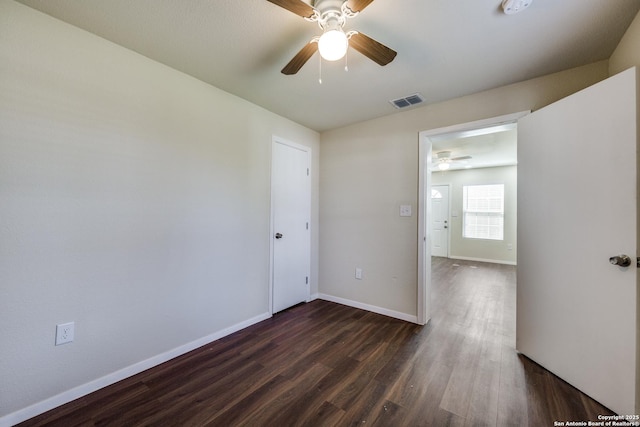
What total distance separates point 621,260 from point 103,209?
3.35 meters

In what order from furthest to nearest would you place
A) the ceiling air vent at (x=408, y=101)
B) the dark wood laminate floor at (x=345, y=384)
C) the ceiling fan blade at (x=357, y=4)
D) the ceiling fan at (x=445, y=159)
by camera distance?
the ceiling fan at (x=445, y=159) < the ceiling air vent at (x=408, y=101) < the dark wood laminate floor at (x=345, y=384) < the ceiling fan blade at (x=357, y=4)

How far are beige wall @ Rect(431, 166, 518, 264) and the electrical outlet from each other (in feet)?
24.6

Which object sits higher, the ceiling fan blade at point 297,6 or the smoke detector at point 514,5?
the smoke detector at point 514,5

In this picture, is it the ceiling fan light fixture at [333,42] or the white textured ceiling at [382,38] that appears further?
the white textured ceiling at [382,38]

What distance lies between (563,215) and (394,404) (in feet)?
5.94

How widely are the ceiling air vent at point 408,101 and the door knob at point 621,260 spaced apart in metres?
1.97

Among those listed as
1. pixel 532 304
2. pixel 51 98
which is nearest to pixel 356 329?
pixel 532 304

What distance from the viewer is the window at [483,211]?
6281 mm

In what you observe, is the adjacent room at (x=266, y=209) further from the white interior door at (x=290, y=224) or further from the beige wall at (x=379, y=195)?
the white interior door at (x=290, y=224)

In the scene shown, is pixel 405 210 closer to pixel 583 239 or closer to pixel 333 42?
pixel 583 239

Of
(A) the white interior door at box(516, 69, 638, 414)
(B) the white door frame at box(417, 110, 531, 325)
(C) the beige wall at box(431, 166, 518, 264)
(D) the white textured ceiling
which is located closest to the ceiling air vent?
(D) the white textured ceiling

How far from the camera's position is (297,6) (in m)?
1.28

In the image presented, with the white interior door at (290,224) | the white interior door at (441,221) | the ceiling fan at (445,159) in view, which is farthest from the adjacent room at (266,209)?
the white interior door at (441,221)

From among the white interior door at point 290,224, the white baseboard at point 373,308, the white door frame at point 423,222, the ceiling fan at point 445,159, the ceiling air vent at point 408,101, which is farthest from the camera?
the ceiling fan at point 445,159
